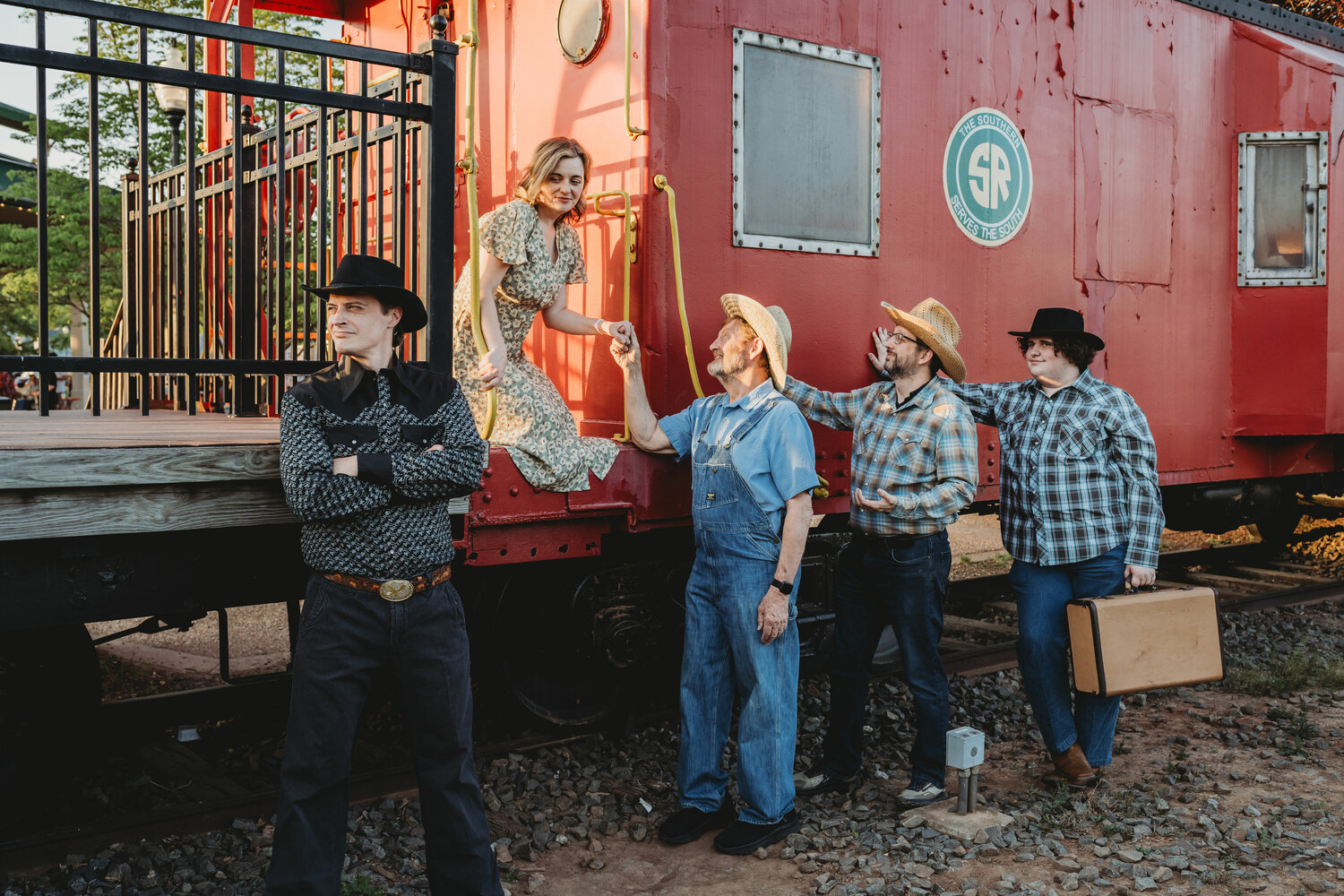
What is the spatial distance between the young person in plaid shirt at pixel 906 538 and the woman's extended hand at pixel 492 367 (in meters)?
1.37

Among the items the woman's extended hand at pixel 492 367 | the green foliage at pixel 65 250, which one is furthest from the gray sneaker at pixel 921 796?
the green foliage at pixel 65 250

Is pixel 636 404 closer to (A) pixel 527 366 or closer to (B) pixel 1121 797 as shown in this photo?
(A) pixel 527 366

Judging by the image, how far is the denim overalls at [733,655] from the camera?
12.5 ft

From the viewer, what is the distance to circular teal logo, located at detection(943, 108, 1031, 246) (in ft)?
17.0

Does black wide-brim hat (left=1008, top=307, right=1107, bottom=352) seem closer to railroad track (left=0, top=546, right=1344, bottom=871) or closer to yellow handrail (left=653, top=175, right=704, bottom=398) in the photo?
yellow handrail (left=653, top=175, right=704, bottom=398)

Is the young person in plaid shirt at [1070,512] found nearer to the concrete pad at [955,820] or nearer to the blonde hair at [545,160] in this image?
the concrete pad at [955,820]

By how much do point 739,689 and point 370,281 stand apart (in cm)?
187

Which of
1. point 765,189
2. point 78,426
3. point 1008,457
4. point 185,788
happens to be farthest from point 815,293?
point 185,788

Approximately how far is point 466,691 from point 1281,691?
4451 millimetres

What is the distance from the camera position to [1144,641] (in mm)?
4254

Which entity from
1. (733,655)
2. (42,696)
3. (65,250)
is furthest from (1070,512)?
(65,250)

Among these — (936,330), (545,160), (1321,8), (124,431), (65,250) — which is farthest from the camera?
(65,250)

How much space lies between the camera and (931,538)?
4.18m

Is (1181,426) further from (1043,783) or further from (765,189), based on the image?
(765,189)
